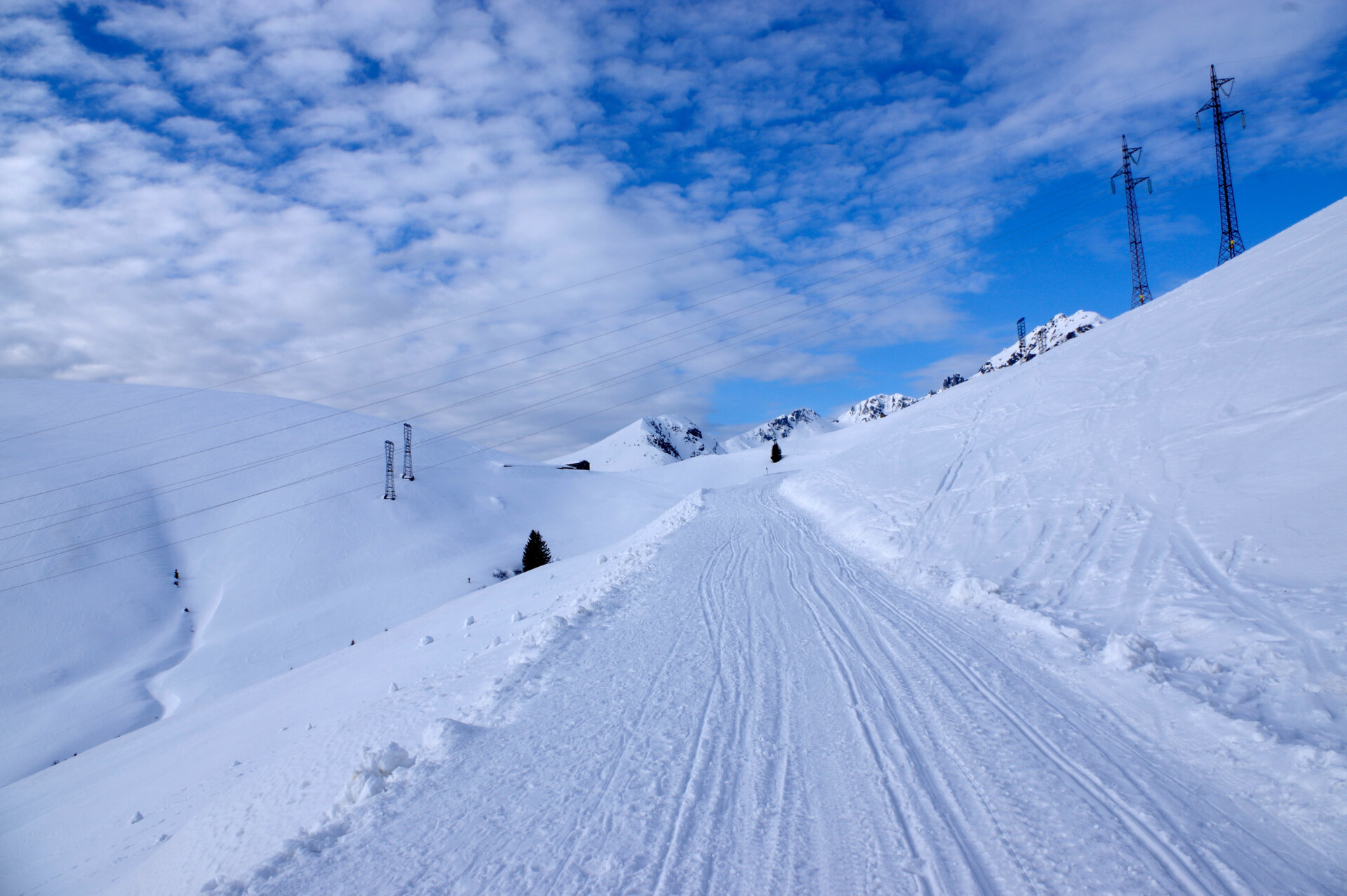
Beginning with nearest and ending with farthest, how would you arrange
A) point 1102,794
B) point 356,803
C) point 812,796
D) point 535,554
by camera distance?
point 1102,794, point 812,796, point 356,803, point 535,554

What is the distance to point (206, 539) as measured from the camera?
42656 millimetres

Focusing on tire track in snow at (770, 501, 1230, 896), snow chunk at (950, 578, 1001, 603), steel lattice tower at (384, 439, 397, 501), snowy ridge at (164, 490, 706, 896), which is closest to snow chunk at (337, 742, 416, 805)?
snowy ridge at (164, 490, 706, 896)

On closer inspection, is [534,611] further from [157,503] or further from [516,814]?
[157,503]

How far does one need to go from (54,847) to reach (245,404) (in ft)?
227

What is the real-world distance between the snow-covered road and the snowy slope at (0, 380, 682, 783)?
31320 mm

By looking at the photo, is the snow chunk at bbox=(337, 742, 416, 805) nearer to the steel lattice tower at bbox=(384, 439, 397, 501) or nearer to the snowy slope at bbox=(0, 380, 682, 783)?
the snowy slope at bbox=(0, 380, 682, 783)

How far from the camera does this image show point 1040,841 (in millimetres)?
3309

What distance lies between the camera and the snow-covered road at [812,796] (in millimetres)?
3172

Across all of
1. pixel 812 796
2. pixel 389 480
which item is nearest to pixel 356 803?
pixel 812 796

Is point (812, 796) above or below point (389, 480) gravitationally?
below

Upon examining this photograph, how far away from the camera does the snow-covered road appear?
125 inches

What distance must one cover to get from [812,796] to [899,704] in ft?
5.96

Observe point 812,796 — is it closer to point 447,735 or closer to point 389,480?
point 447,735

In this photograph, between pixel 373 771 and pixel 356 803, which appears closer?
pixel 356 803
